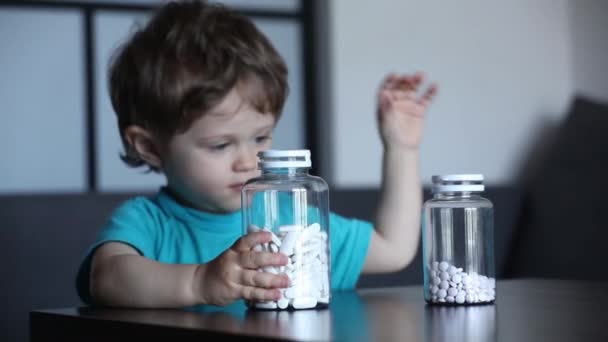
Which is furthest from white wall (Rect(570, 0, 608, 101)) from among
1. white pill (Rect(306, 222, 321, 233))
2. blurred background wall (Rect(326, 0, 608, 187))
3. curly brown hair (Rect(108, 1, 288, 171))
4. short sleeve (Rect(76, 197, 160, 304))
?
white pill (Rect(306, 222, 321, 233))

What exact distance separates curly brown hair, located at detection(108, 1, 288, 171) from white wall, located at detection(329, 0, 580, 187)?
4.40 ft

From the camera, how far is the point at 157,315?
912 mm

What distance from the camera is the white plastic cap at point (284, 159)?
0.91 meters

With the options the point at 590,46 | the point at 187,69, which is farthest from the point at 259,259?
the point at 590,46

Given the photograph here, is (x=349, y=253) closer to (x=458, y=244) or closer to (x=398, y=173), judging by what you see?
(x=398, y=173)

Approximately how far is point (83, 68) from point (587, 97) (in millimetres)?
1390

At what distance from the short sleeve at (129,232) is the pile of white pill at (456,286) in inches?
14.3

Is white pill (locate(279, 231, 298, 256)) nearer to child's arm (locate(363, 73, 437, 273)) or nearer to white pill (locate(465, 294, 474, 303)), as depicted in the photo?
white pill (locate(465, 294, 474, 303))

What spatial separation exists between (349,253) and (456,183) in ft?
1.54

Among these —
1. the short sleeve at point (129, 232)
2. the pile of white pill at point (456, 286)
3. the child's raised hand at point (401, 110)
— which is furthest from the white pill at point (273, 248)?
the child's raised hand at point (401, 110)

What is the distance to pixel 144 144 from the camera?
1368mm

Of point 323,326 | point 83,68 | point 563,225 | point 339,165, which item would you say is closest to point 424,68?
point 339,165

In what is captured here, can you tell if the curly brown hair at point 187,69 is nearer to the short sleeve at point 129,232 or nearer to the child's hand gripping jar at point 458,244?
the short sleeve at point 129,232

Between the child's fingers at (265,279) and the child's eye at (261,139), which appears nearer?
the child's fingers at (265,279)
